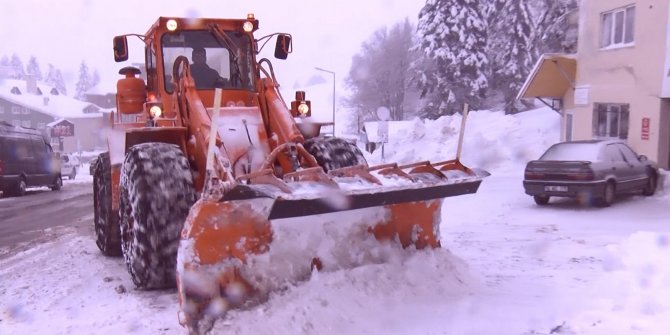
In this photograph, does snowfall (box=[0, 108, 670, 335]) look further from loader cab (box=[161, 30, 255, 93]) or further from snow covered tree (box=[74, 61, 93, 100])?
snow covered tree (box=[74, 61, 93, 100])

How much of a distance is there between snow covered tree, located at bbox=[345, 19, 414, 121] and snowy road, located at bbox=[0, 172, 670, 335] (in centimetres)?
4689

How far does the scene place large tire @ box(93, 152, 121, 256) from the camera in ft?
25.2

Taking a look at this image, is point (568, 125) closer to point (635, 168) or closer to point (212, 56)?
point (635, 168)

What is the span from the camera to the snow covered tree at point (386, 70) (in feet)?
181

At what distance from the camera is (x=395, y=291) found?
17.3 feet

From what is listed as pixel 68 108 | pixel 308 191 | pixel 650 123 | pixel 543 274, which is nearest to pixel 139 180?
pixel 308 191

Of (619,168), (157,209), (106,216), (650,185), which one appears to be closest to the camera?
(157,209)

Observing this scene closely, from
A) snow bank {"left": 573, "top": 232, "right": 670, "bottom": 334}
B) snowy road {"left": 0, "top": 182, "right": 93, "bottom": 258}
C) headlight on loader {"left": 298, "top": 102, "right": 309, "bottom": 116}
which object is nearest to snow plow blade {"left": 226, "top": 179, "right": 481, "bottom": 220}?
snow bank {"left": 573, "top": 232, "right": 670, "bottom": 334}

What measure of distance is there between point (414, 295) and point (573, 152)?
28.7 feet

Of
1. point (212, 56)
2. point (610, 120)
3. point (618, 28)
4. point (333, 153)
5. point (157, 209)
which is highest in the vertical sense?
point (618, 28)

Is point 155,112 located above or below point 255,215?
above

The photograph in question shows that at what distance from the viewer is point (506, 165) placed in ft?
74.1

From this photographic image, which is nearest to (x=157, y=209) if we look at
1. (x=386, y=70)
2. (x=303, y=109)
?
(x=303, y=109)

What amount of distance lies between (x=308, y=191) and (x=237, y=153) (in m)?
1.92
